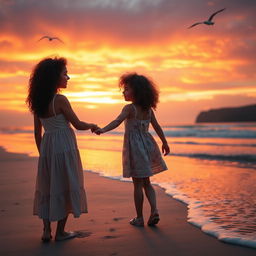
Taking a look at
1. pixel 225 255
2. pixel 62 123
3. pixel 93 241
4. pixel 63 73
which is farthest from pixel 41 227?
pixel 225 255

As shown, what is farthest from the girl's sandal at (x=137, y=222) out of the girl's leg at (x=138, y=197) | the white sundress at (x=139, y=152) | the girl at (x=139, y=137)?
the white sundress at (x=139, y=152)

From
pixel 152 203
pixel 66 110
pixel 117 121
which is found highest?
pixel 66 110

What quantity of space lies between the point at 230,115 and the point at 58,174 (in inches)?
3885

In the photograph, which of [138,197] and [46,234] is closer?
[46,234]

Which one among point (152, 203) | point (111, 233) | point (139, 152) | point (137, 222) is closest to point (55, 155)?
point (111, 233)

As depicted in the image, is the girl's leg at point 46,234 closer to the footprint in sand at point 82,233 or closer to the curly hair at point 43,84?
the footprint in sand at point 82,233

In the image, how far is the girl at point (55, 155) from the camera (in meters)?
3.66

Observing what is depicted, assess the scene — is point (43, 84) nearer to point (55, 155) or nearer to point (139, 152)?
point (55, 155)

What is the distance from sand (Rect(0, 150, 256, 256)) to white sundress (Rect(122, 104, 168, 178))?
61 cm

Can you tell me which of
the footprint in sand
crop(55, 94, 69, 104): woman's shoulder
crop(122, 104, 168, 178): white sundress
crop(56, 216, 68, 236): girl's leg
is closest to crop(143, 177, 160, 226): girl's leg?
crop(122, 104, 168, 178): white sundress

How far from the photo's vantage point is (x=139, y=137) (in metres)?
4.45

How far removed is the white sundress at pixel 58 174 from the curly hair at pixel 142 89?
1050mm

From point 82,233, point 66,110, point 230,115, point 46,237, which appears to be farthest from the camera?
point 230,115

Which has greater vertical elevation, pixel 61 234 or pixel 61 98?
pixel 61 98
